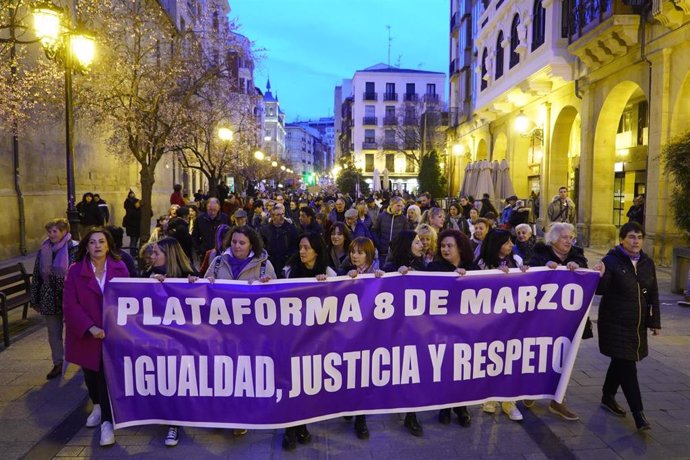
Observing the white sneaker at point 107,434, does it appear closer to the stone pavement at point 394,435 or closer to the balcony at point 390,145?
the stone pavement at point 394,435

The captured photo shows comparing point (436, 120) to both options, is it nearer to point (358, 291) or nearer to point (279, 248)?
point (279, 248)

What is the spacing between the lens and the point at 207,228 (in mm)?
10258

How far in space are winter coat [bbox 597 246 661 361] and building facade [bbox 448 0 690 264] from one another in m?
9.67

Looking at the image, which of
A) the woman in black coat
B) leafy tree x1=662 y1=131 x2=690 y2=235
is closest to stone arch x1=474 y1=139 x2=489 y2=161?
leafy tree x1=662 y1=131 x2=690 y2=235

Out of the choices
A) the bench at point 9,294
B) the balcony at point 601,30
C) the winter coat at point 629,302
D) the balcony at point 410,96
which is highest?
the balcony at point 410,96

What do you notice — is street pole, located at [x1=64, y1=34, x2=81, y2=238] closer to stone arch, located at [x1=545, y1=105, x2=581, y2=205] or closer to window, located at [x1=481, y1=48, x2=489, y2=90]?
stone arch, located at [x1=545, y1=105, x2=581, y2=205]

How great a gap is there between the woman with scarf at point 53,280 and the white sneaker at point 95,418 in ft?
4.89

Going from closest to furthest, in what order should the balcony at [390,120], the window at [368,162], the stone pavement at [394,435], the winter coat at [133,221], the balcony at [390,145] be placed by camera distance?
the stone pavement at [394,435] < the winter coat at [133,221] < the balcony at [390,145] < the balcony at [390,120] < the window at [368,162]

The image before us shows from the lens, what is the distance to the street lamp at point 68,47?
29.5 ft

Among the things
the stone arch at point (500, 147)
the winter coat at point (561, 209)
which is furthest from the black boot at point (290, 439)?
the stone arch at point (500, 147)

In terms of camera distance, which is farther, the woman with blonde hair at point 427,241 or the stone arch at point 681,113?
the stone arch at point 681,113

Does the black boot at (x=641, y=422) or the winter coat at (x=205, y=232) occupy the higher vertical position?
the winter coat at (x=205, y=232)

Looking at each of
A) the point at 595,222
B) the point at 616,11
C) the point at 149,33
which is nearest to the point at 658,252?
the point at 595,222

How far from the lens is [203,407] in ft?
14.8
